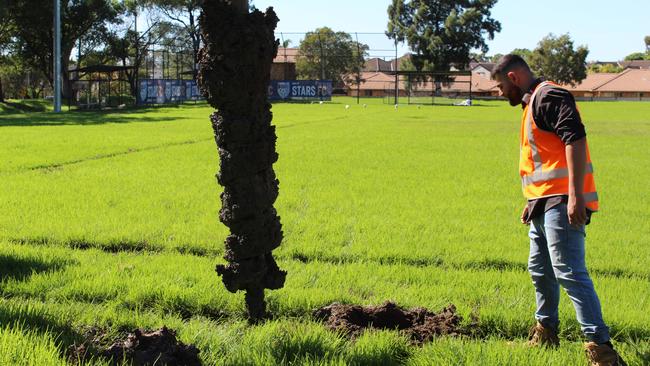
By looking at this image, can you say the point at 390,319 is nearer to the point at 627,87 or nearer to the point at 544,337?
the point at 544,337

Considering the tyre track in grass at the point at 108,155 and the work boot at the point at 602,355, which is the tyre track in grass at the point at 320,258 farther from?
the tyre track in grass at the point at 108,155

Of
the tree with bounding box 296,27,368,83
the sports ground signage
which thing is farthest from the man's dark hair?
the tree with bounding box 296,27,368,83

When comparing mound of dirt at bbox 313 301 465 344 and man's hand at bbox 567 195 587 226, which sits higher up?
man's hand at bbox 567 195 587 226

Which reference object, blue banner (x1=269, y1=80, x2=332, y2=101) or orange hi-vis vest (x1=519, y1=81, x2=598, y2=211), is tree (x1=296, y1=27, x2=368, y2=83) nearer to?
blue banner (x1=269, y1=80, x2=332, y2=101)

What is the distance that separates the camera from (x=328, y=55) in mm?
84562

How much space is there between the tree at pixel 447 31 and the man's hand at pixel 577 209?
81099mm

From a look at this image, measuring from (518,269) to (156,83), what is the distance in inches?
1851

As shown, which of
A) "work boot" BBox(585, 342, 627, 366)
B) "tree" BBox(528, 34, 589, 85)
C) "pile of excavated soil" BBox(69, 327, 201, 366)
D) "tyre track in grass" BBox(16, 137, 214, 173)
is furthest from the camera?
"tree" BBox(528, 34, 589, 85)

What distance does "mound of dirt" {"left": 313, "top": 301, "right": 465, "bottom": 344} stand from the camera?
437cm

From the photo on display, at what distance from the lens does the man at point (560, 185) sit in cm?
358

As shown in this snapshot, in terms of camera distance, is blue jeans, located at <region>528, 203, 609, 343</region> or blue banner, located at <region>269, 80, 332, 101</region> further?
blue banner, located at <region>269, 80, 332, 101</region>

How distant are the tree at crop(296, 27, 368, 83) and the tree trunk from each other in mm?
79017

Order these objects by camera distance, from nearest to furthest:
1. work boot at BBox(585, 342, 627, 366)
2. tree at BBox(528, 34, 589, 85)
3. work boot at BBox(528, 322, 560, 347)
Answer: work boot at BBox(585, 342, 627, 366) → work boot at BBox(528, 322, 560, 347) → tree at BBox(528, 34, 589, 85)

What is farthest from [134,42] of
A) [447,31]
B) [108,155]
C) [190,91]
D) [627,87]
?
[627,87]
